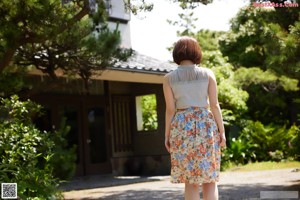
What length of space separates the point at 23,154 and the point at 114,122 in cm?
837

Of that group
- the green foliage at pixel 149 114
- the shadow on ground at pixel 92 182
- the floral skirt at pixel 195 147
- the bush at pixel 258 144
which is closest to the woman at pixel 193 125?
the floral skirt at pixel 195 147

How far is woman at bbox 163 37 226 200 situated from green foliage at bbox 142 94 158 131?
1023 centimetres

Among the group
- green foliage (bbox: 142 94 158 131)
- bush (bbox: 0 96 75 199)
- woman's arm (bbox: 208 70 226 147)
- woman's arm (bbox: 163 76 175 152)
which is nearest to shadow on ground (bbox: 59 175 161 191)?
green foliage (bbox: 142 94 158 131)

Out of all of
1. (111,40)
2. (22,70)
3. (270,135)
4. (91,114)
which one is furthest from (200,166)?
(270,135)

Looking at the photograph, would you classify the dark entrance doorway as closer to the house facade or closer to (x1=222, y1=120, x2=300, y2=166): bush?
the house facade

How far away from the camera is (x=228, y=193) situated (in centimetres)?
755

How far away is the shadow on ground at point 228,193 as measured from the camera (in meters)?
7.09

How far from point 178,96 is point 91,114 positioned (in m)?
9.49

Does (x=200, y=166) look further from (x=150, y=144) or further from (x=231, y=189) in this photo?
(x=150, y=144)

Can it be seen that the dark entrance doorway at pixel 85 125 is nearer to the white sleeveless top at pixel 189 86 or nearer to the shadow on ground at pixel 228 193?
the shadow on ground at pixel 228 193

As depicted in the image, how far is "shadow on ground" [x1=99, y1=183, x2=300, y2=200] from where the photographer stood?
7091 millimetres

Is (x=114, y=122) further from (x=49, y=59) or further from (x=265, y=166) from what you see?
(x=49, y=59)

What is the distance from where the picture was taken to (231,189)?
815cm

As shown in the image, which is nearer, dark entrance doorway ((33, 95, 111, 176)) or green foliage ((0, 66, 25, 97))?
green foliage ((0, 66, 25, 97))
